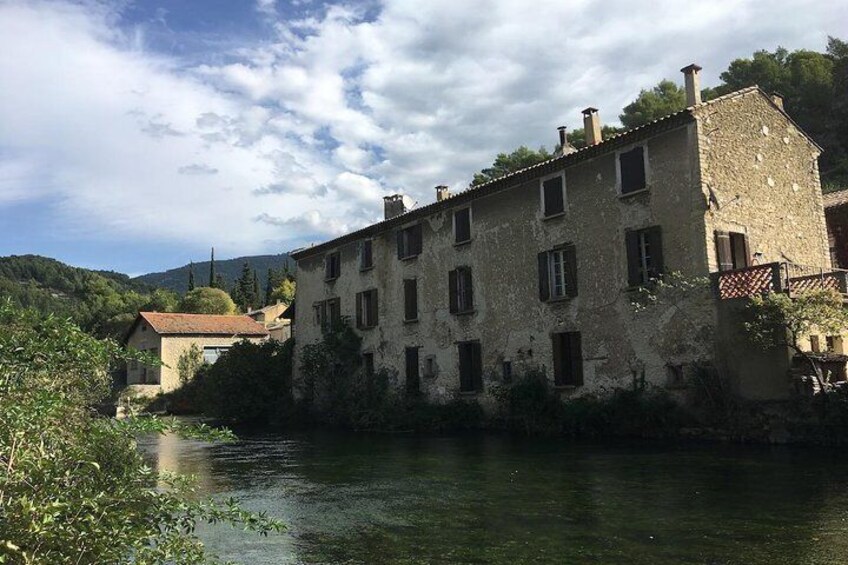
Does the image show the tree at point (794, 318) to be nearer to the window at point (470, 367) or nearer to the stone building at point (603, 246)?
the stone building at point (603, 246)

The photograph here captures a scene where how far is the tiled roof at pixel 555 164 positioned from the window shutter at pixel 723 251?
3.40 metres

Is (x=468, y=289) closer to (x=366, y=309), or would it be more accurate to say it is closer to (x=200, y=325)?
(x=366, y=309)

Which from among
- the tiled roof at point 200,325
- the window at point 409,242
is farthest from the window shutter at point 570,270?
the tiled roof at point 200,325

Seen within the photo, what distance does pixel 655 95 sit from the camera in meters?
45.7

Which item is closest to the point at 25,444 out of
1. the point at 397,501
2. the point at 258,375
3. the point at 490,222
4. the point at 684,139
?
the point at 397,501

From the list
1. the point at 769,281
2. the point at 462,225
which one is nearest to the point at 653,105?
the point at 462,225

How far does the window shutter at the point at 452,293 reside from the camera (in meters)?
26.8

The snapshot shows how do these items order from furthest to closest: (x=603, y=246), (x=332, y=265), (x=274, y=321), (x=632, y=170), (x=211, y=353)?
(x=274, y=321) < (x=211, y=353) < (x=332, y=265) < (x=603, y=246) < (x=632, y=170)

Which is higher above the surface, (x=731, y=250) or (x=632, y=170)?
(x=632, y=170)

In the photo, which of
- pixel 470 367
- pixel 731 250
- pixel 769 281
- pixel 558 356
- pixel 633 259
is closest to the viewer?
pixel 769 281

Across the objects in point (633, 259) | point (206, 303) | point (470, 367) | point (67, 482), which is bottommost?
point (67, 482)

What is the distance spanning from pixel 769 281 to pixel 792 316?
53.0 inches

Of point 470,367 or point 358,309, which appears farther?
point 358,309

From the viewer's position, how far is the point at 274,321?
65000 millimetres
